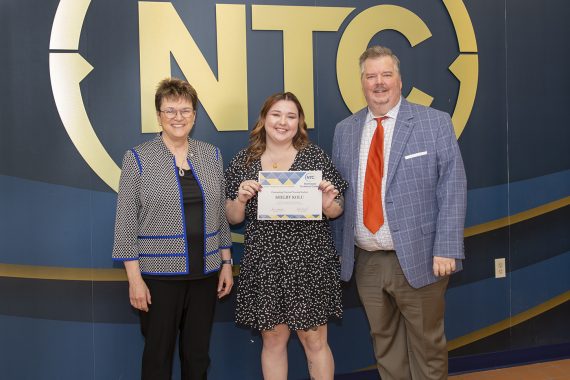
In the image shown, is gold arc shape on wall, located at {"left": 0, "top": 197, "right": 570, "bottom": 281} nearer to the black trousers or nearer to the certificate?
the black trousers

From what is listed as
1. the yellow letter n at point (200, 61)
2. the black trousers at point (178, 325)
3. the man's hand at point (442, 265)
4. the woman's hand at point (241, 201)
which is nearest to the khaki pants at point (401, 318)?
the man's hand at point (442, 265)

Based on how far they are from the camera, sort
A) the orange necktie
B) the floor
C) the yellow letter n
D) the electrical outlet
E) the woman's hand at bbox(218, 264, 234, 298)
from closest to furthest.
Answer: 1. the orange necktie
2. the woman's hand at bbox(218, 264, 234, 298)
3. the yellow letter n
4. the floor
5. the electrical outlet

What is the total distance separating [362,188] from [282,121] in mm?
507

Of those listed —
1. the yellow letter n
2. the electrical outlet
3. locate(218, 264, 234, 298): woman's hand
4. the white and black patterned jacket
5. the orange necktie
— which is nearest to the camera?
the white and black patterned jacket

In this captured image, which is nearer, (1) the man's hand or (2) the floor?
(1) the man's hand

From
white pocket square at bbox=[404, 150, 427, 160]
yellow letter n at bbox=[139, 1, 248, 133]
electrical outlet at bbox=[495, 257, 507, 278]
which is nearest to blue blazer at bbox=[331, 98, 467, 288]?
white pocket square at bbox=[404, 150, 427, 160]

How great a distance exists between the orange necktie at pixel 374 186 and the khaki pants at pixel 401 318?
0.63ft

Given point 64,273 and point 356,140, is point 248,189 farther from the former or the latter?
point 64,273

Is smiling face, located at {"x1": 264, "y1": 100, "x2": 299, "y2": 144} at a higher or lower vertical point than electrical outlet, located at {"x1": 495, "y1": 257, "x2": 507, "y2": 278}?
higher

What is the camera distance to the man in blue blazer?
8.84 ft

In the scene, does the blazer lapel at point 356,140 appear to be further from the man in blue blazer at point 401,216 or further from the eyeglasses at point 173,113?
the eyeglasses at point 173,113

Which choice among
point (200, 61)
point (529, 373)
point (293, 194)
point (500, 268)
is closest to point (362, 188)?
point (293, 194)

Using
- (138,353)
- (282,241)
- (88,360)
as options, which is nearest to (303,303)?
(282,241)

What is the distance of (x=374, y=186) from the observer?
2730 mm
